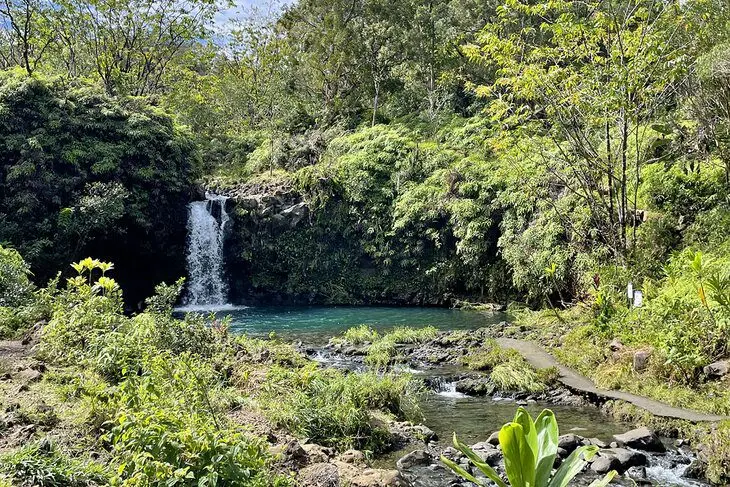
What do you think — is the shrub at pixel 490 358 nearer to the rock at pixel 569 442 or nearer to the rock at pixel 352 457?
the rock at pixel 569 442

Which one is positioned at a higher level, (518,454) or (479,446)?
(518,454)

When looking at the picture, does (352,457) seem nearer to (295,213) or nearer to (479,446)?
(479,446)

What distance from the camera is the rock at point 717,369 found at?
307 inches

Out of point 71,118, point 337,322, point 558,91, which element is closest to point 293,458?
point 558,91

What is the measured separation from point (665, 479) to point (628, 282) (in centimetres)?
609

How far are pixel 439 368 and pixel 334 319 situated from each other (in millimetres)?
8938

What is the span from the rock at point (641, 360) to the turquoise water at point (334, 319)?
8.00 meters

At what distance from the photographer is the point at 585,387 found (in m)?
9.02

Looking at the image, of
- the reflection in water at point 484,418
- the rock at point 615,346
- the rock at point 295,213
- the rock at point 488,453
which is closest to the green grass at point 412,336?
the reflection in water at point 484,418

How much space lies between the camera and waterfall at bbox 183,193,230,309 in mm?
24500

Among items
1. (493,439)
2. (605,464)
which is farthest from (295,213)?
(605,464)

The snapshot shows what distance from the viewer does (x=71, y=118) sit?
2184 cm

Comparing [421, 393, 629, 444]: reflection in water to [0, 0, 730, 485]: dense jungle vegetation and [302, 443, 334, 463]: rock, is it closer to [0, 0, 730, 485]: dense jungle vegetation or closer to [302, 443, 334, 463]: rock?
[0, 0, 730, 485]: dense jungle vegetation

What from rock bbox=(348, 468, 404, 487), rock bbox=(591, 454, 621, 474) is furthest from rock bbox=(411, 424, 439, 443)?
rock bbox=(348, 468, 404, 487)
